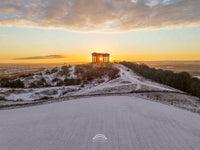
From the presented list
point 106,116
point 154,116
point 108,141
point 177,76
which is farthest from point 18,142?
point 177,76

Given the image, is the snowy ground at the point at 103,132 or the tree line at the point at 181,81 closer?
the snowy ground at the point at 103,132

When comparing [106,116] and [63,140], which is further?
[106,116]

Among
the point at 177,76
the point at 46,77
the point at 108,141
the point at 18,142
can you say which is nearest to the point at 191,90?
the point at 177,76

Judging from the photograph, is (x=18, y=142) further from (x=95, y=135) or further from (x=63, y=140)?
(x=95, y=135)

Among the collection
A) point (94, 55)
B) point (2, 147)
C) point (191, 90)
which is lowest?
point (191, 90)

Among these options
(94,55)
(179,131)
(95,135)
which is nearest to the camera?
(95,135)

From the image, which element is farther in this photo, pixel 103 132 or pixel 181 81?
pixel 181 81

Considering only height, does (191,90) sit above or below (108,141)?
below

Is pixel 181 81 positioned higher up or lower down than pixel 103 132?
lower down

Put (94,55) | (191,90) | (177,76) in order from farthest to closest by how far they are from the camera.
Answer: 1. (94,55)
2. (177,76)
3. (191,90)

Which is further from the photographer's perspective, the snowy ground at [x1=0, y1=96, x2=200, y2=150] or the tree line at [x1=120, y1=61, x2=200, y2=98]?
the tree line at [x1=120, y1=61, x2=200, y2=98]
